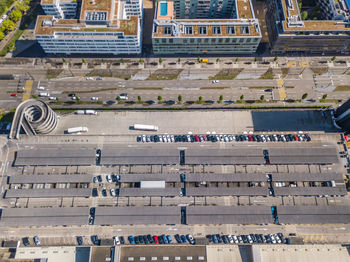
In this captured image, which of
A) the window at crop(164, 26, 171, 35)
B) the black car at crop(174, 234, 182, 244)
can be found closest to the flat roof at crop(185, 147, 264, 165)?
the black car at crop(174, 234, 182, 244)

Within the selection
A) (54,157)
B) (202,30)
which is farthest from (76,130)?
(202,30)

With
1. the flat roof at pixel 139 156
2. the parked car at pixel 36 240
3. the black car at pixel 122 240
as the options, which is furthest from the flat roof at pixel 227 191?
the parked car at pixel 36 240

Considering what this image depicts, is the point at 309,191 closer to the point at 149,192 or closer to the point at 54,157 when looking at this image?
the point at 149,192

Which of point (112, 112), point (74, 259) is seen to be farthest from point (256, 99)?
point (74, 259)

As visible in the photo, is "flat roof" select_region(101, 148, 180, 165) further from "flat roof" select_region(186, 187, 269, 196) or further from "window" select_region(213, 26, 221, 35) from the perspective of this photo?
"window" select_region(213, 26, 221, 35)

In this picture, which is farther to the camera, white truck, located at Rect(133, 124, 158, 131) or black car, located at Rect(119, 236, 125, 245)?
white truck, located at Rect(133, 124, 158, 131)

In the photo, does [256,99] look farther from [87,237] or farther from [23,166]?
[23,166]
